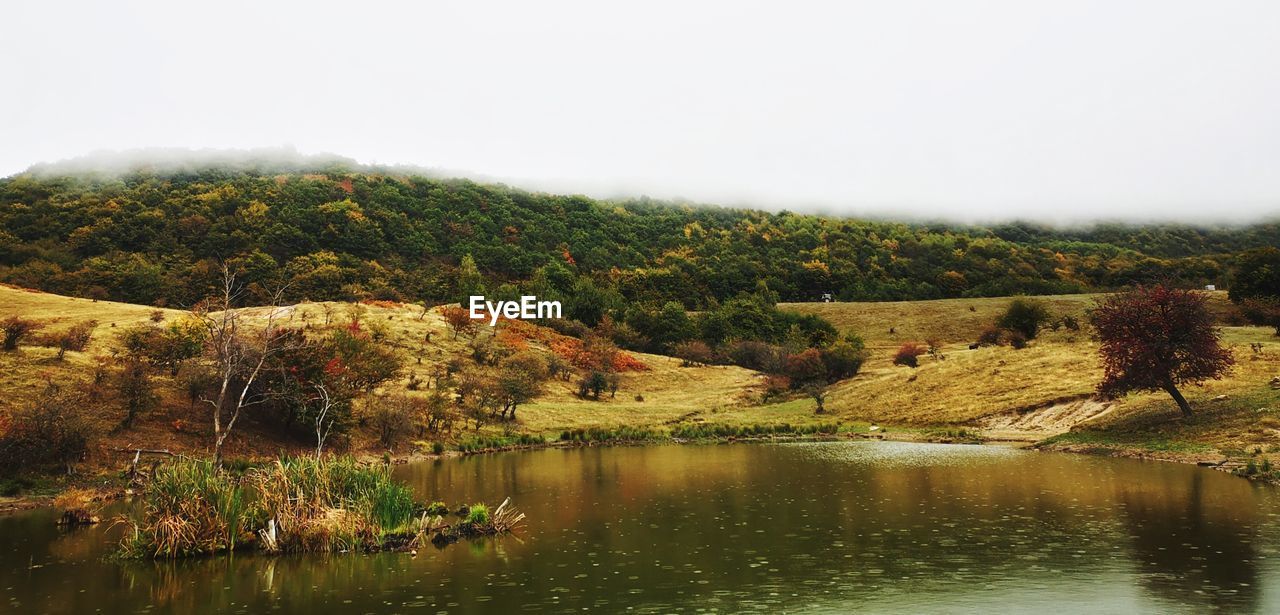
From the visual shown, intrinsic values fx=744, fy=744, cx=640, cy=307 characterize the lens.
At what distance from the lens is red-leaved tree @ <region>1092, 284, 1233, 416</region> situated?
41188mm

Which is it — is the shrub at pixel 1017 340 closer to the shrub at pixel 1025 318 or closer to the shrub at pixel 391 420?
the shrub at pixel 1025 318

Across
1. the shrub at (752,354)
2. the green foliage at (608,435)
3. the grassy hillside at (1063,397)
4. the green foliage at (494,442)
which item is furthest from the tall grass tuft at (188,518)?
the shrub at (752,354)

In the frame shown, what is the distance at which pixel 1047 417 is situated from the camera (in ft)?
173

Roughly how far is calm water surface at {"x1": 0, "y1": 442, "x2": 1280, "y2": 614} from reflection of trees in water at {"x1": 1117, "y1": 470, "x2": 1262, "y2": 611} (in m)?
A: 0.07

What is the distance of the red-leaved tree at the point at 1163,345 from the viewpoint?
41188 mm

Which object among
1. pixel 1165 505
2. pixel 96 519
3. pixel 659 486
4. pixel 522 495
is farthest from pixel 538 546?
pixel 1165 505

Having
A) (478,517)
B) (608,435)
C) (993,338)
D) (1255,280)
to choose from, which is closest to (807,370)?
(993,338)

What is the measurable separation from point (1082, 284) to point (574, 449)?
436 ft

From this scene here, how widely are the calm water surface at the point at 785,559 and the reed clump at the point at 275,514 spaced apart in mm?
733

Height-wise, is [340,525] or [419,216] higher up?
[419,216]

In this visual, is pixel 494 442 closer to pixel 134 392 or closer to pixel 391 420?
pixel 391 420

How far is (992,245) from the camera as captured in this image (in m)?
179

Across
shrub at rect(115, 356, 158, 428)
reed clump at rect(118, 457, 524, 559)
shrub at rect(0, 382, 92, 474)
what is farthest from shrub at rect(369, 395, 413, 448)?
reed clump at rect(118, 457, 524, 559)

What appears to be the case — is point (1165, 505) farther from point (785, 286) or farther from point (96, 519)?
point (785, 286)
